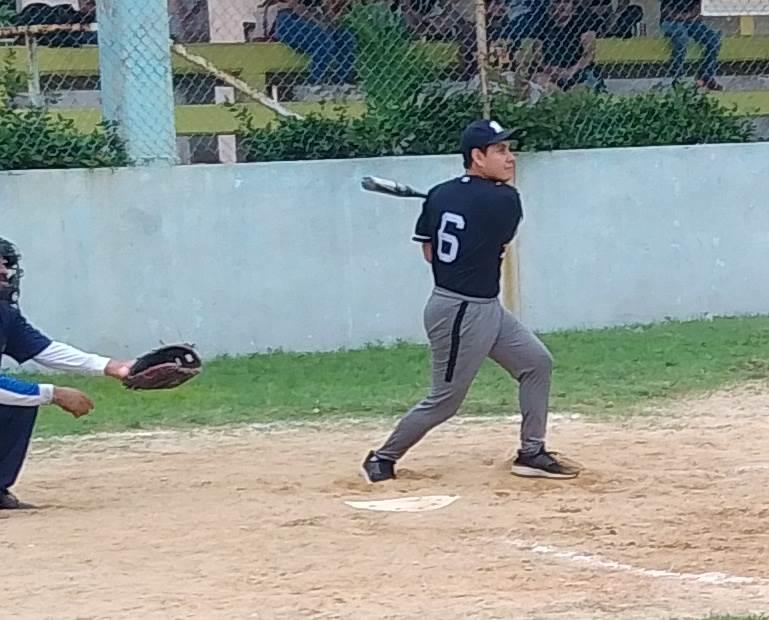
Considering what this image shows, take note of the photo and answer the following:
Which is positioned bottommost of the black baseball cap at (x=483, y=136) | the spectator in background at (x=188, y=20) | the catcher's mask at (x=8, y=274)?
the catcher's mask at (x=8, y=274)

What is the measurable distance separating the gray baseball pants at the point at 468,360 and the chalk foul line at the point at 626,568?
1.29 metres

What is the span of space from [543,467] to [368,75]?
6690 millimetres

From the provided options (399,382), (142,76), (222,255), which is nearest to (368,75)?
(142,76)

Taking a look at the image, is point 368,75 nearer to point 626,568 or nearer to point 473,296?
point 473,296

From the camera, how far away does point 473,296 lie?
26.1 feet

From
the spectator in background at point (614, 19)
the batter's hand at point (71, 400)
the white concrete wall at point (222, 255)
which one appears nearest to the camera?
the batter's hand at point (71, 400)

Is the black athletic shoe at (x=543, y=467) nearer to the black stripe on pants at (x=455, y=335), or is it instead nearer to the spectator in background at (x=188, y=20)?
the black stripe on pants at (x=455, y=335)

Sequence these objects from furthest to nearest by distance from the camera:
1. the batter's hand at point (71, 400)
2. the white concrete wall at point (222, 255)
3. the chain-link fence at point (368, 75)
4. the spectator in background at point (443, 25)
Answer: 1. the spectator in background at point (443, 25)
2. the chain-link fence at point (368, 75)
3. the white concrete wall at point (222, 255)
4. the batter's hand at point (71, 400)

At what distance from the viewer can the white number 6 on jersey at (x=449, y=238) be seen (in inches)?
311

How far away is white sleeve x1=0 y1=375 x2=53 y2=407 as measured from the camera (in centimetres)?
→ 732

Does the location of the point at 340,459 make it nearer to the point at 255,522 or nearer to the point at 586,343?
the point at 255,522

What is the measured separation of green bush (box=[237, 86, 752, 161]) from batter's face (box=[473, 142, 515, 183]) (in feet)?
18.9

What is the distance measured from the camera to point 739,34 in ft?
51.8

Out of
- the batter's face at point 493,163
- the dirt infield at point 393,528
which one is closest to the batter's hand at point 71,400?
the dirt infield at point 393,528
